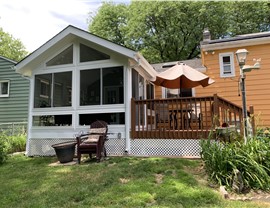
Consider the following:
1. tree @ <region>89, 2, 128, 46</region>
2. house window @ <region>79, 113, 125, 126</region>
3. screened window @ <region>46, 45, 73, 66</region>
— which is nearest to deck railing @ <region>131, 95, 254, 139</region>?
house window @ <region>79, 113, 125, 126</region>

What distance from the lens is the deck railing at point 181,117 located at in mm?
6164

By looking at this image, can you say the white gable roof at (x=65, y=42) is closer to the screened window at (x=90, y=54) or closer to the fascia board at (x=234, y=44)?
the screened window at (x=90, y=54)

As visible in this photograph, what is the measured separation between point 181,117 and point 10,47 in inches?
1199

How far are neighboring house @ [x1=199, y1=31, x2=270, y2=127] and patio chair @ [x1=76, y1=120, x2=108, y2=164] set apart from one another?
6.01 metres

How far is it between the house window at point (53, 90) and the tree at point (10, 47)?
2487 cm

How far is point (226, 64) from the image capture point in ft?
33.0

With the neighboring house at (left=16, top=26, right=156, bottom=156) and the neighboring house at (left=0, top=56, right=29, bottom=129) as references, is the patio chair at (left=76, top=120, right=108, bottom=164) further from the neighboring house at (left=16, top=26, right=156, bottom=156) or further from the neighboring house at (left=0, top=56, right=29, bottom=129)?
the neighboring house at (left=0, top=56, right=29, bottom=129)

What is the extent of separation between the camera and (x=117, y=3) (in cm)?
2595

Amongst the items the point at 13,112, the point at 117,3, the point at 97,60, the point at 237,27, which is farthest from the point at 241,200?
the point at 117,3

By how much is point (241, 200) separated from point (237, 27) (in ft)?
67.0

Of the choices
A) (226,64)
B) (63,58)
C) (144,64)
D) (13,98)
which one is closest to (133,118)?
(144,64)

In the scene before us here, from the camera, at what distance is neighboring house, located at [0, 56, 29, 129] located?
41.3ft

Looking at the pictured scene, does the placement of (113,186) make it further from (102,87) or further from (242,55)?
(242,55)

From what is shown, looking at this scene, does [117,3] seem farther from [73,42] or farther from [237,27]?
[73,42]
